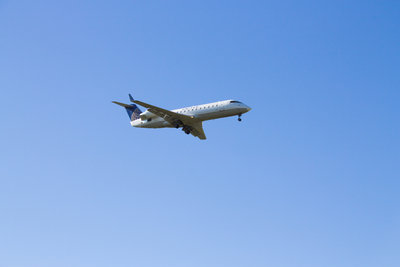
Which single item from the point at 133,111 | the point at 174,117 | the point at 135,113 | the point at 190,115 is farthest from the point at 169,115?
the point at 133,111

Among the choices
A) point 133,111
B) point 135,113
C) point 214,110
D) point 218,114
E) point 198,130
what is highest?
point 133,111

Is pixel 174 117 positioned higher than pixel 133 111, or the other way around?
pixel 133 111

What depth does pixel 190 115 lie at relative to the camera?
54906 millimetres

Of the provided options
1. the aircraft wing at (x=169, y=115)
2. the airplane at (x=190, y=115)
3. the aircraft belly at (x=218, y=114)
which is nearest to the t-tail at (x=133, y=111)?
the airplane at (x=190, y=115)

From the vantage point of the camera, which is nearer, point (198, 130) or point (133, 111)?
point (198, 130)

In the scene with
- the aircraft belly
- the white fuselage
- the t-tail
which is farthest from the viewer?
the t-tail

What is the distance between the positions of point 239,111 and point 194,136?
875 centimetres

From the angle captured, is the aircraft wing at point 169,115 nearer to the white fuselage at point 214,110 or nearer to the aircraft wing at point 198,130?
the white fuselage at point 214,110

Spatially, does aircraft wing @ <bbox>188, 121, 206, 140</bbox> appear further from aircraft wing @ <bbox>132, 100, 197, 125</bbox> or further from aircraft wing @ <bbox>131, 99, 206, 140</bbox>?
aircraft wing @ <bbox>132, 100, 197, 125</bbox>

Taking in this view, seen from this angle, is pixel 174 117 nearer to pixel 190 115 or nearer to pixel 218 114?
pixel 190 115

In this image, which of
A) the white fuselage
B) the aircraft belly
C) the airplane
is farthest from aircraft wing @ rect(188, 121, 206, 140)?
the aircraft belly

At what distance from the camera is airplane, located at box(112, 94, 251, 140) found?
5325 centimetres

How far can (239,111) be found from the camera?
175 feet

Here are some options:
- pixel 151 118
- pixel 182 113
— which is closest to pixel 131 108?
pixel 151 118
